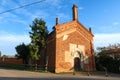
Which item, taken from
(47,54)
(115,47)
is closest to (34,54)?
(47,54)

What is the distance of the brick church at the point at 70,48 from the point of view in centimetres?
3722

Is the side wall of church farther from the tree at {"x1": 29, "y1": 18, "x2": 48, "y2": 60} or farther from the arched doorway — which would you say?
the tree at {"x1": 29, "y1": 18, "x2": 48, "y2": 60}

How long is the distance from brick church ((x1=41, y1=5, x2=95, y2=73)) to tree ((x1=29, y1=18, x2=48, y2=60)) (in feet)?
3.85

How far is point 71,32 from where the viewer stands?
3962cm

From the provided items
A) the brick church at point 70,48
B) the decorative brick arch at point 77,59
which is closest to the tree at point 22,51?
the brick church at point 70,48

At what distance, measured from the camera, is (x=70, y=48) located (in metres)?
38.8

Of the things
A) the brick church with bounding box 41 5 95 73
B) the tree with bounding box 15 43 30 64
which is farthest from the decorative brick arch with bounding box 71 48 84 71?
the tree with bounding box 15 43 30 64

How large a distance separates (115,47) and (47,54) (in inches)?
971

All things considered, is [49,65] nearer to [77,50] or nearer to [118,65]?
[77,50]

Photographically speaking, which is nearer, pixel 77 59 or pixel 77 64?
pixel 77 64

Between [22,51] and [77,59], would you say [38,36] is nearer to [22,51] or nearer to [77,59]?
[77,59]

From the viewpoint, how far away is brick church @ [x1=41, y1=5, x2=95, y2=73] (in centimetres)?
3722

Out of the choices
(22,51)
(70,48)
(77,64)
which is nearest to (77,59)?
(77,64)

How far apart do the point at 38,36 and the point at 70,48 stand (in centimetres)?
589
